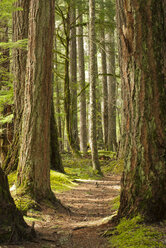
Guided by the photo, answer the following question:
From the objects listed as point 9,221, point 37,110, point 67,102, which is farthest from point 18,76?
point 67,102

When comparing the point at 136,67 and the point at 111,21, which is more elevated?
the point at 111,21

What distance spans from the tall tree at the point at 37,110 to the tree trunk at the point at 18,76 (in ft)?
5.70

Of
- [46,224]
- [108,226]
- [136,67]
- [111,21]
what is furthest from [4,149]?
[111,21]

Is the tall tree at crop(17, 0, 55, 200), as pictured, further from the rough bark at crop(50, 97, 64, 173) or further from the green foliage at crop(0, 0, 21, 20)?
the rough bark at crop(50, 97, 64, 173)

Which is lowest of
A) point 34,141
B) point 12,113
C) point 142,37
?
point 34,141

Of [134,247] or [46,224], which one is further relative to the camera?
[46,224]

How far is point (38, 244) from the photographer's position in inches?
128

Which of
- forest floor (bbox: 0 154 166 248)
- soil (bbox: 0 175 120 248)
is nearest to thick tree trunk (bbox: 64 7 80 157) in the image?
forest floor (bbox: 0 154 166 248)

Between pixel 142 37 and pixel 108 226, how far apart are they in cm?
256

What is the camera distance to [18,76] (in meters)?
7.50

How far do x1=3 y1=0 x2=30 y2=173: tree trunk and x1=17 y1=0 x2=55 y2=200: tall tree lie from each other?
1738 mm

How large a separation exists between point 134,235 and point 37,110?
3238 mm

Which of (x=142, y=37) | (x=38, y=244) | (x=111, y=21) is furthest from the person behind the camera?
(x=111, y=21)

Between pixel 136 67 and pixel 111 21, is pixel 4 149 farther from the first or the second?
pixel 111 21
